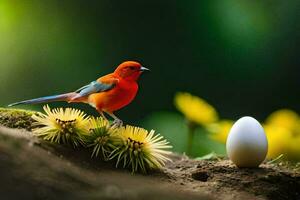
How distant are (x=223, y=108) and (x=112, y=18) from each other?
1.98 ft

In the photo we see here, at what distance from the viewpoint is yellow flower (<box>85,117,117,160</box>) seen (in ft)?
4.09

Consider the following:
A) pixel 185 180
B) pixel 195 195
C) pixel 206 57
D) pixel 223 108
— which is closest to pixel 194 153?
pixel 223 108

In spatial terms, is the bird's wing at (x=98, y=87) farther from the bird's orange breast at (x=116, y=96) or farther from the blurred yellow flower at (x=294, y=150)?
the blurred yellow flower at (x=294, y=150)

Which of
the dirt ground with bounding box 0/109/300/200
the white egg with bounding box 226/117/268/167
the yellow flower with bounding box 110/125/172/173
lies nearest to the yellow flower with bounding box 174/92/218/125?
the dirt ground with bounding box 0/109/300/200

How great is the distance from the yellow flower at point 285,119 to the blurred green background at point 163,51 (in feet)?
0.17

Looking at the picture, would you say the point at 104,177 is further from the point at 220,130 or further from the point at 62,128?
the point at 220,130

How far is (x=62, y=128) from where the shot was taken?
48.1 inches

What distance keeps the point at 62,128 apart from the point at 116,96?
180mm

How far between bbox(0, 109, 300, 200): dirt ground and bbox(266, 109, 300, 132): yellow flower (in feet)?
2.10

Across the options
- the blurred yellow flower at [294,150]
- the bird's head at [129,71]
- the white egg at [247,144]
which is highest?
the blurred yellow flower at [294,150]

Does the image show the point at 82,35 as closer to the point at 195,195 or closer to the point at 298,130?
the point at 298,130

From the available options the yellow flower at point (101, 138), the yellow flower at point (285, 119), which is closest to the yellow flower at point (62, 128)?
the yellow flower at point (101, 138)

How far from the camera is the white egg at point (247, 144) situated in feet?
4.35

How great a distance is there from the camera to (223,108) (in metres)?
2.25
